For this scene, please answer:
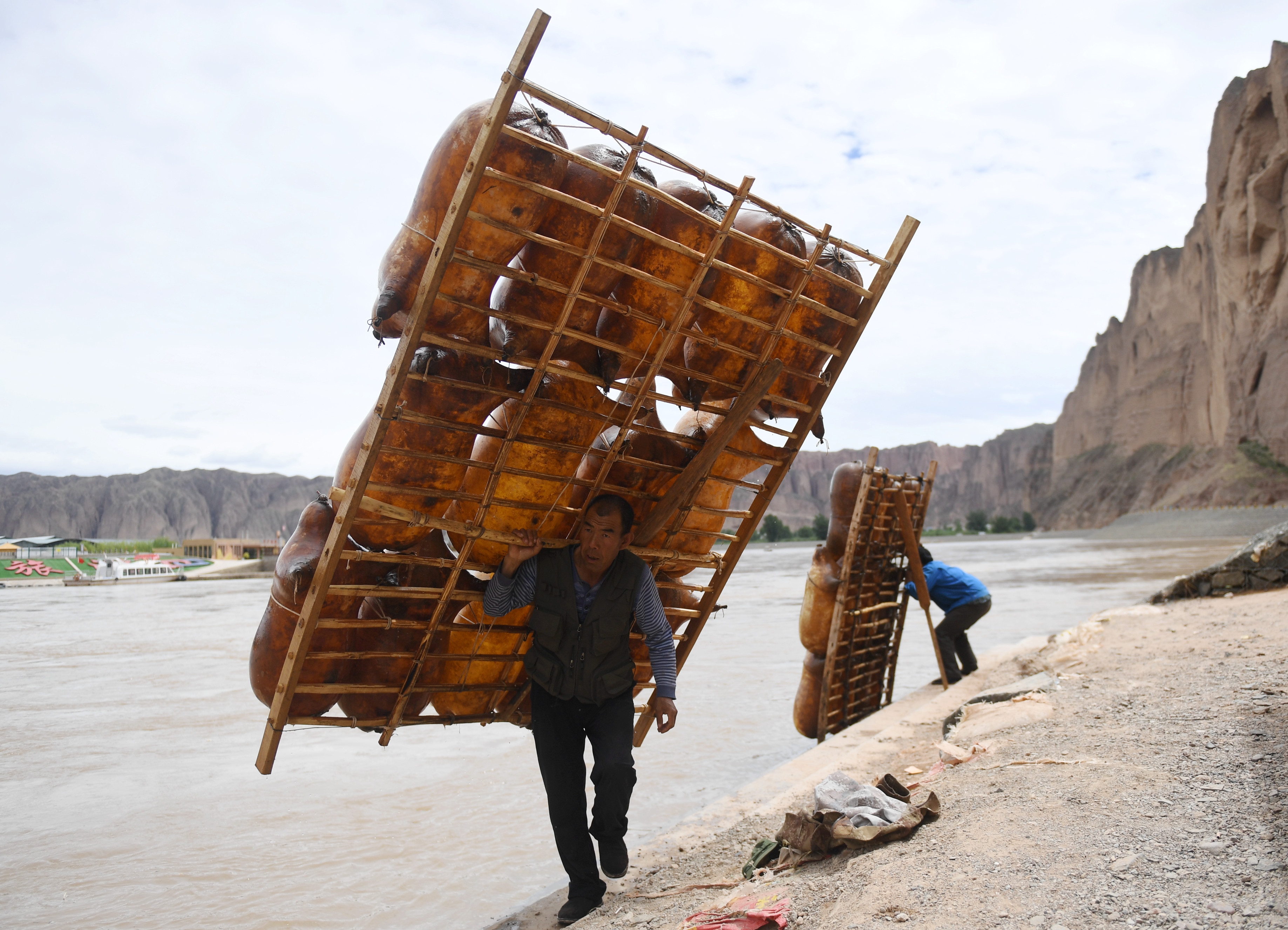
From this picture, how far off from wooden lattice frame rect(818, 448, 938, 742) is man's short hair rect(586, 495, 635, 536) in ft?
12.2

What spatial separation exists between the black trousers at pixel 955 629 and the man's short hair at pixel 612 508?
17.0 feet

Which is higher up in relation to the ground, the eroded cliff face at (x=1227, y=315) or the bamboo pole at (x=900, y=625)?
the eroded cliff face at (x=1227, y=315)

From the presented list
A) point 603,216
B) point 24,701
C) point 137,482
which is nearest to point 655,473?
point 603,216

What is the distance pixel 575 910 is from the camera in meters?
3.11

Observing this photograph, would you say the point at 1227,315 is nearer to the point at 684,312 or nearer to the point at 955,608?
the point at 955,608

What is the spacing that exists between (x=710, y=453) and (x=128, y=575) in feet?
178

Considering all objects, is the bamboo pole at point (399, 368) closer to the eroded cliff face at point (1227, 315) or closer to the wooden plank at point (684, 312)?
the wooden plank at point (684, 312)

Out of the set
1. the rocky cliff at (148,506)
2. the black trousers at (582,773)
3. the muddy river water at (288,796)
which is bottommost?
the rocky cliff at (148,506)

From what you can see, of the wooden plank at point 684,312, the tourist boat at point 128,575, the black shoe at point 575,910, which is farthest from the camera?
the tourist boat at point 128,575

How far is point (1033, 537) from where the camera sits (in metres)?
69.6

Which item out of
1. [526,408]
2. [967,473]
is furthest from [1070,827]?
[967,473]

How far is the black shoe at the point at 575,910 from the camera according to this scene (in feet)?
10.1

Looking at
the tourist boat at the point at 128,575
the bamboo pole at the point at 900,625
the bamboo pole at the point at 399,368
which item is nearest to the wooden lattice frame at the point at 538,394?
the bamboo pole at the point at 399,368

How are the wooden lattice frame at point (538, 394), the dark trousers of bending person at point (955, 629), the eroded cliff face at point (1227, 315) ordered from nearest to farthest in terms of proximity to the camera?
the wooden lattice frame at point (538, 394) < the dark trousers of bending person at point (955, 629) < the eroded cliff face at point (1227, 315)
